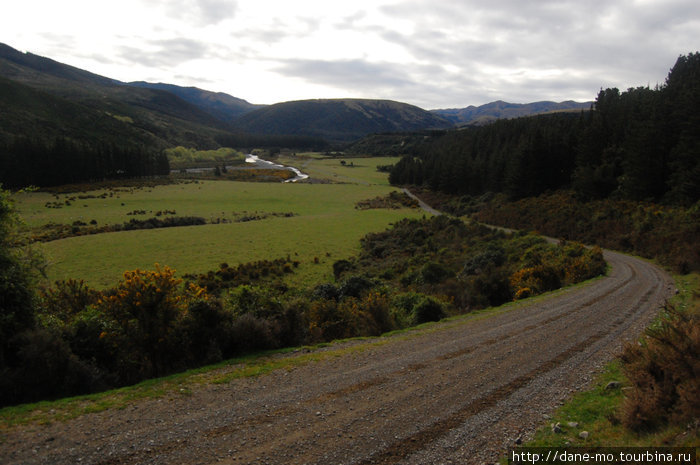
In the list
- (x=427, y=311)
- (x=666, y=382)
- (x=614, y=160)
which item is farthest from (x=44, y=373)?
(x=614, y=160)

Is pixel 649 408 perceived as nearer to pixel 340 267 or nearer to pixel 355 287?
pixel 355 287

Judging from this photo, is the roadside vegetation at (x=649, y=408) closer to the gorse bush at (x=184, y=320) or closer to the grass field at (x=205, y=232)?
the gorse bush at (x=184, y=320)

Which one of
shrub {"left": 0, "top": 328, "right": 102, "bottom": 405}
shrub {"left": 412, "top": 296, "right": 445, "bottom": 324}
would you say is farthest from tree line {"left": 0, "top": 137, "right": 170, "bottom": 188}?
shrub {"left": 412, "top": 296, "right": 445, "bottom": 324}

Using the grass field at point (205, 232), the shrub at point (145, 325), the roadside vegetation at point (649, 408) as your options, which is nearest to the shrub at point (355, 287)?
the grass field at point (205, 232)

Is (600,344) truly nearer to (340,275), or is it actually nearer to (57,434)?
(57,434)

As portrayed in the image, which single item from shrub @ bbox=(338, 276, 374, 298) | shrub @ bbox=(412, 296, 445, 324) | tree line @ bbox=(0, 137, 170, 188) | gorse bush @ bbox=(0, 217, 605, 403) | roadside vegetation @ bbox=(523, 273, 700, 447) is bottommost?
shrub @ bbox=(338, 276, 374, 298)

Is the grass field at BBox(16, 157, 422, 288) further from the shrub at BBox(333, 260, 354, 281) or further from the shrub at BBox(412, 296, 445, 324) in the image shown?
the shrub at BBox(412, 296, 445, 324)

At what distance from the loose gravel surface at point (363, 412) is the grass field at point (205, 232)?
8.32 m

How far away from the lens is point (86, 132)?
521 feet

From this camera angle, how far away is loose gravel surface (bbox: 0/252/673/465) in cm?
643

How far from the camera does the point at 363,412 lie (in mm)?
7832

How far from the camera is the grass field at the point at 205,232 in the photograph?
34.6 m

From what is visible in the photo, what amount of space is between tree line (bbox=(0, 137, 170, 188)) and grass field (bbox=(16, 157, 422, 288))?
12.4 m

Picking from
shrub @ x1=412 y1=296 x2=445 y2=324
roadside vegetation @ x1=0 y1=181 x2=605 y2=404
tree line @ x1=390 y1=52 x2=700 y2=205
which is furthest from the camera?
tree line @ x1=390 y1=52 x2=700 y2=205
